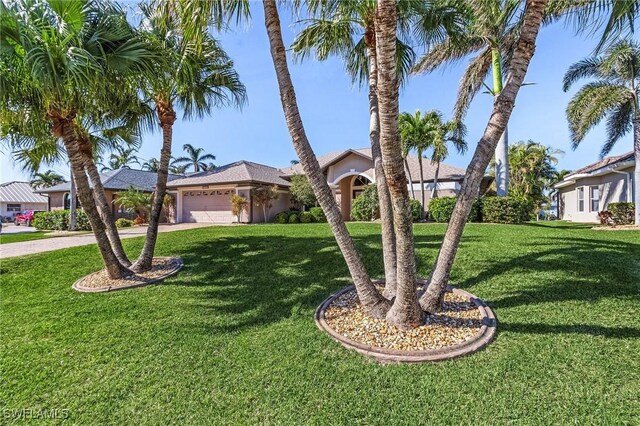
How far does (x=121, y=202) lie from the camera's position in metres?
23.8

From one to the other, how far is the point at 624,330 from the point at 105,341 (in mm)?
7532

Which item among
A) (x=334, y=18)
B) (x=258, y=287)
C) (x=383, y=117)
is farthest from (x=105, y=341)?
(x=334, y=18)

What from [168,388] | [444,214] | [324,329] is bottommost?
[168,388]

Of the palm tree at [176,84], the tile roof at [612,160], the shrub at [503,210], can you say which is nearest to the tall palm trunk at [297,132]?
the palm tree at [176,84]

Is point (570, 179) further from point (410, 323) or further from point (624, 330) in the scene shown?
point (410, 323)

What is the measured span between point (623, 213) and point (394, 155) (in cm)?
1776

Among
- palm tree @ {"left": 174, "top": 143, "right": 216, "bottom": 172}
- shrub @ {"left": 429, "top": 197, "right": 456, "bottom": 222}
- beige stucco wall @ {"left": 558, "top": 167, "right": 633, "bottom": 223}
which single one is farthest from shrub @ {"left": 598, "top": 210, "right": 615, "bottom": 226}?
palm tree @ {"left": 174, "top": 143, "right": 216, "bottom": 172}

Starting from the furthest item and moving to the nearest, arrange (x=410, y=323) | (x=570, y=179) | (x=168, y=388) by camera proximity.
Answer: (x=570, y=179) < (x=410, y=323) < (x=168, y=388)

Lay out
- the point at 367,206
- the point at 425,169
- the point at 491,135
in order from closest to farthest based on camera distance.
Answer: the point at 491,135, the point at 367,206, the point at 425,169

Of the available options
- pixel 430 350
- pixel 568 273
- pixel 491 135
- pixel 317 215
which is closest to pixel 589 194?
pixel 317 215

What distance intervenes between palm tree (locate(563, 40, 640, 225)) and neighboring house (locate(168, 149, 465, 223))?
290 inches

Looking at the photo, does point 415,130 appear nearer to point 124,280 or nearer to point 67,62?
point 124,280

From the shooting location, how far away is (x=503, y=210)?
15195 mm

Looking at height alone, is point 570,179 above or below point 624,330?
above
